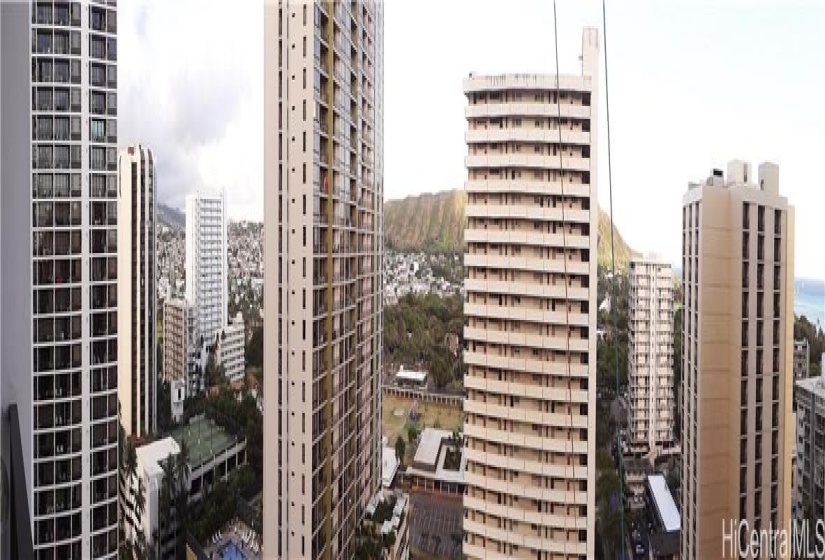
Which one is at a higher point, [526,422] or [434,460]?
[526,422]

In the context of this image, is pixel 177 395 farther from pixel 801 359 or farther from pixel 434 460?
pixel 801 359

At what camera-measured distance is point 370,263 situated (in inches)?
75.7

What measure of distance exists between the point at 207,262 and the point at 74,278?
1.32ft

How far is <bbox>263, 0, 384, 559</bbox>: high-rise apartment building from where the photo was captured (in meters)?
1.84

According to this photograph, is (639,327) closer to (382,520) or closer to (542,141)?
(542,141)

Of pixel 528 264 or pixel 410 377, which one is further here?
pixel 410 377

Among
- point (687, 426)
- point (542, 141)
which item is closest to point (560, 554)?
point (687, 426)

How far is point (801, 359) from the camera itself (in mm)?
1603

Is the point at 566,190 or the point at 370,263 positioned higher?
the point at 566,190

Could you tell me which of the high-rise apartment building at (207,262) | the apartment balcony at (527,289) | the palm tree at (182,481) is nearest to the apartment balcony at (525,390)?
the apartment balcony at (527,289)

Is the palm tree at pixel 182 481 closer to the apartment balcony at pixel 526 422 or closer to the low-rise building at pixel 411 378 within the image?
the low-rise building at pixel 411 378

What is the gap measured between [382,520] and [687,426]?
100cm

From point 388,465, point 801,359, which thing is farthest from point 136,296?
point 801,359

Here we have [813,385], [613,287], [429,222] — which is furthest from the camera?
[429,222]
